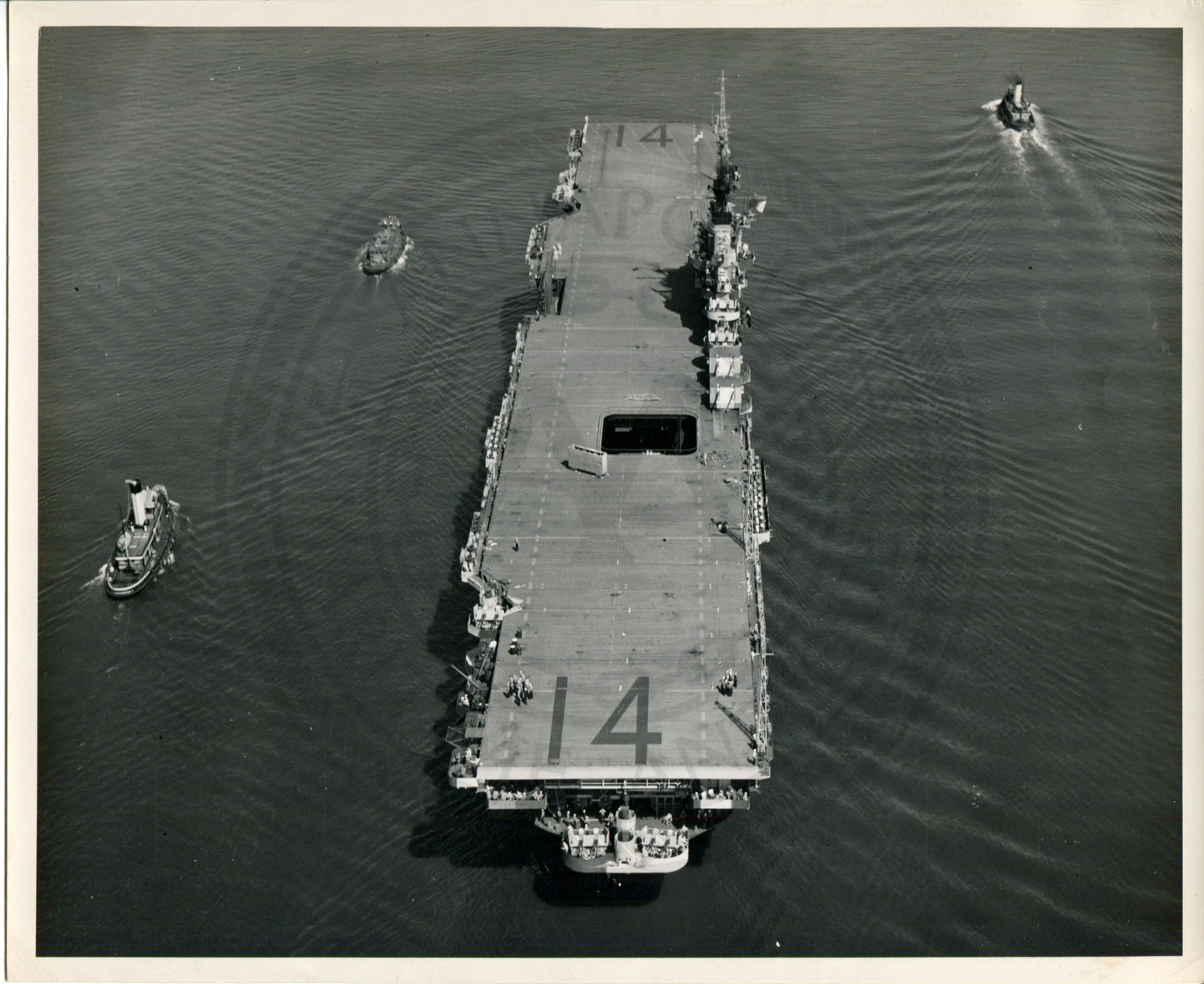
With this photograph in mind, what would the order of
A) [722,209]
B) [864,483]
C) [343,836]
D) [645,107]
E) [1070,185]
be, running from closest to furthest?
[343,836] < [864,483] < [722,209] < [1070,185] < [645,107]

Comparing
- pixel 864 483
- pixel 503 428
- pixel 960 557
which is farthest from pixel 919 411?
pixel 503 428

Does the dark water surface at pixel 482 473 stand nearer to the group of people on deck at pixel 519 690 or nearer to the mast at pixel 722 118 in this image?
the mast at pixel 722 118

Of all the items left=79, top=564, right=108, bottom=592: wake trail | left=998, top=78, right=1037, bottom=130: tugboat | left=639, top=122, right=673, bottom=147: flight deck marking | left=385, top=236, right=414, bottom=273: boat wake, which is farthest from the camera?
left=639, top=122, right=673, bottom=147: flight deck marking

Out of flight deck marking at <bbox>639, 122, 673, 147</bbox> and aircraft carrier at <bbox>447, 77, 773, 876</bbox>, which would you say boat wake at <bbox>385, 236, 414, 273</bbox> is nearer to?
aircraft carrier at <bbox>447, 77, 773, 876</bbox>

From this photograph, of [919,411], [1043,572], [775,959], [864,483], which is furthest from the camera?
[919,411]

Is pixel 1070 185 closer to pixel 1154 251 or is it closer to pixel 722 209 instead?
pixel 1154 251

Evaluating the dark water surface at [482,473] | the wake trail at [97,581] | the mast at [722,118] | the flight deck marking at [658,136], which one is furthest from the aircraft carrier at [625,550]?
the wake trail at [97,581]

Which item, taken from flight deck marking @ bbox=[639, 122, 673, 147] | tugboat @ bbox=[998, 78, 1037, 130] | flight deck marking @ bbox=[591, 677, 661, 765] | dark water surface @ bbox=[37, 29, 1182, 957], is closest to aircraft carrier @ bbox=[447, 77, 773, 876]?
flight deck marking @ bbox=[591, 677, 661, 765]
